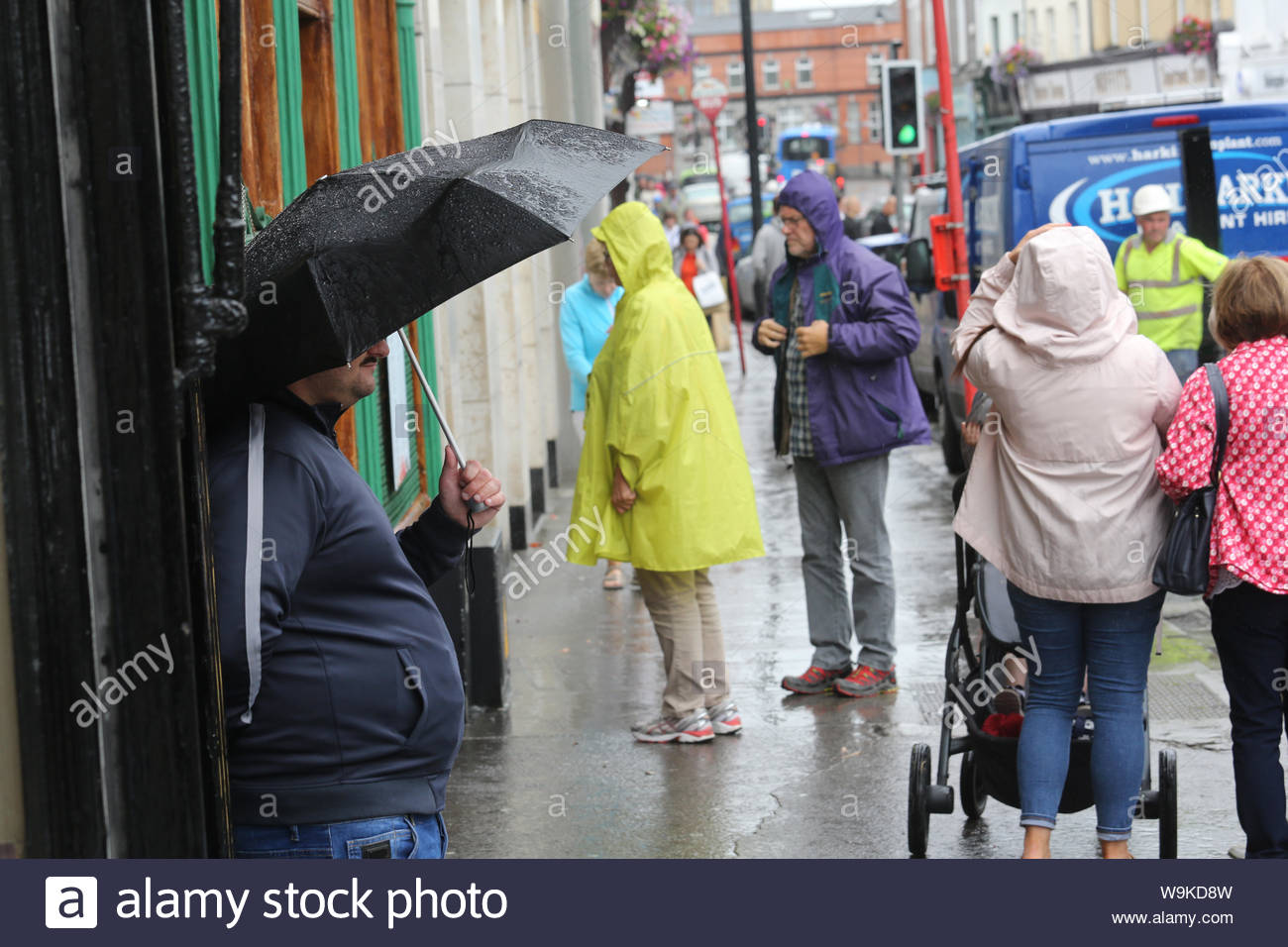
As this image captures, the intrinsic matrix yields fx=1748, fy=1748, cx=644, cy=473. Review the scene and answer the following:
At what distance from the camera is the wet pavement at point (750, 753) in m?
5.54

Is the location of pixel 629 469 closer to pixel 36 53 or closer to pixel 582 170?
pixel 582 170

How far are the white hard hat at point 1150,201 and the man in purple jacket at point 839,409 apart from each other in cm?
348

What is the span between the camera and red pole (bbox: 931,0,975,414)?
415 inches

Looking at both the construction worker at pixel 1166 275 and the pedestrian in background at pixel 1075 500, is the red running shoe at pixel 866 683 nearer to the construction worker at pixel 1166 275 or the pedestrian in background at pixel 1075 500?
the pedestrian in background at pixel 1075 500

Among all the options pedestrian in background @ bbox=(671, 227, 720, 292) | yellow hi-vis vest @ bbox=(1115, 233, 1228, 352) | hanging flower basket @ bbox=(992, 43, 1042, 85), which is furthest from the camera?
hanging flower basket @ bbox=(992, 43, 1042, 85)

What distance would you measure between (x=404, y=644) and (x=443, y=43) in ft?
23.2

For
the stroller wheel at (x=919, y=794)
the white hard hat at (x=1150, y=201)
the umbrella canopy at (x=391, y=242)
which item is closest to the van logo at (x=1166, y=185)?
the white hard hat at (x=1150, y=201)

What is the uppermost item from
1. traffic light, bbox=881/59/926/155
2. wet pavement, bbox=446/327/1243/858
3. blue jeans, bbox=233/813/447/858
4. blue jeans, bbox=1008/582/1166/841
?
traffic light, bbox=881/59/926/155

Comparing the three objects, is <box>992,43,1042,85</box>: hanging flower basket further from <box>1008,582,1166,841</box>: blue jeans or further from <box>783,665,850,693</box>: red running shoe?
<box>1008,582,1166,841</box>: blue jeans

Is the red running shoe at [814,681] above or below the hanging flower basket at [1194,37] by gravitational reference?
below

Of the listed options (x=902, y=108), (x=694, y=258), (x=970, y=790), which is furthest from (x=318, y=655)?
(x=694, y=258)

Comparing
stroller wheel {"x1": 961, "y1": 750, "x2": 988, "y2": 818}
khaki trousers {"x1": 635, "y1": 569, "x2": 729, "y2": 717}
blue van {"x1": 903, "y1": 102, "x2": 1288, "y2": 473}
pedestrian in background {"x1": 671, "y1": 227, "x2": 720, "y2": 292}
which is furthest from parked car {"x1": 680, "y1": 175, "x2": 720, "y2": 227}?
stroller wheel {"x1": 961, "y1": 750, "x2": 988, "y2": 818}

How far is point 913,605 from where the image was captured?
30.1ft
